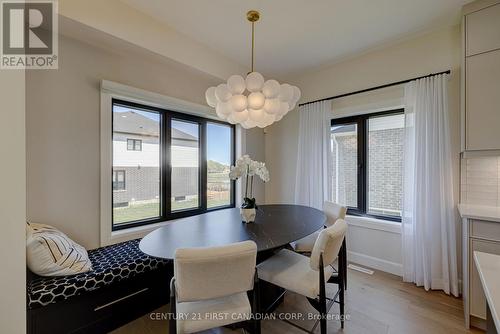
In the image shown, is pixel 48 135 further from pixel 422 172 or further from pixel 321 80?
pixel 422 172

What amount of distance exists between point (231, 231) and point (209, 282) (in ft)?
2.08

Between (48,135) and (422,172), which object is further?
(422,172)

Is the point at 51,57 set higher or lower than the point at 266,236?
higher

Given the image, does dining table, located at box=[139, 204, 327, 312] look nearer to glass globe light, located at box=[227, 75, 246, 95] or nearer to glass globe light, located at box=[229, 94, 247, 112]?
glass globe light, located at box=[229, 94, 247, 112]

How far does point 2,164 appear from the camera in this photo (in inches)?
25.0

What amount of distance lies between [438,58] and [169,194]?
3449mm

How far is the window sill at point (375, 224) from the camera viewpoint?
267 centimetres

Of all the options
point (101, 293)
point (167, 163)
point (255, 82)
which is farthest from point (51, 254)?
point (255, 82)

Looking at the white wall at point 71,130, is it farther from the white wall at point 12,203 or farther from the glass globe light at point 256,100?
the white wall at point 12,203

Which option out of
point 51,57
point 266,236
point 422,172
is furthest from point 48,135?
point 422,172

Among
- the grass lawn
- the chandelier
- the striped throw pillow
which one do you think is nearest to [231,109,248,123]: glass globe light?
the chandelier

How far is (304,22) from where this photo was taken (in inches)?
89.5

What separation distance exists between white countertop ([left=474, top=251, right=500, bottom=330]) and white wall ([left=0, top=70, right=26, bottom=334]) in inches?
56.0

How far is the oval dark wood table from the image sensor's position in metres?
1.44
